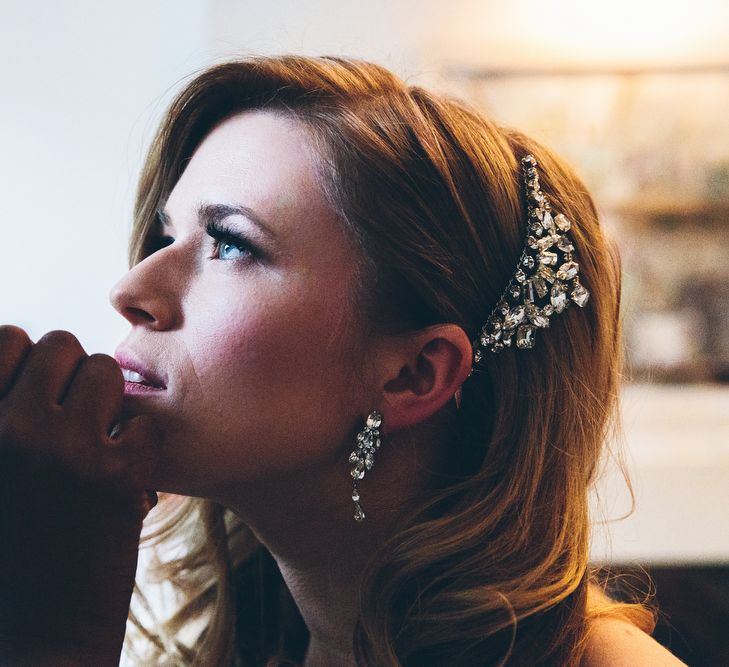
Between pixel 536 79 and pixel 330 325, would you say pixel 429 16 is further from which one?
pixel 330 325

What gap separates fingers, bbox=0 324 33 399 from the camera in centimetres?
72

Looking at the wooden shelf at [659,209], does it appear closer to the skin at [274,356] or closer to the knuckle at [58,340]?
the skin at [274,356]

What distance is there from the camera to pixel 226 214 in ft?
2.72

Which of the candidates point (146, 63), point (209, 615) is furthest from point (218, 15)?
point (209, 615)

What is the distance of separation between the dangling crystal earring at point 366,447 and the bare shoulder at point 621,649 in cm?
28

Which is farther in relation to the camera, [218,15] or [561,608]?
[218,15]

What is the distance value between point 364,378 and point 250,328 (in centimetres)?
14

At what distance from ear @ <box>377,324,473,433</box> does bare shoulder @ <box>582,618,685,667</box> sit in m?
0.30

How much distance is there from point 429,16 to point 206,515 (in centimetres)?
145

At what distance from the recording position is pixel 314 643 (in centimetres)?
104

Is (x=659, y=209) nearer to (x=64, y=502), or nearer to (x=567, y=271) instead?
(x=567, y=271)

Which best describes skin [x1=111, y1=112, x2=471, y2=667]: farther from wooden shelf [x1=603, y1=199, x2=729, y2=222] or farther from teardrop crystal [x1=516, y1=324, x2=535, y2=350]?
wooden shelf [x1=603, y1=199, x2=729, y2=222]

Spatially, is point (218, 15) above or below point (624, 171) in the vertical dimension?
above

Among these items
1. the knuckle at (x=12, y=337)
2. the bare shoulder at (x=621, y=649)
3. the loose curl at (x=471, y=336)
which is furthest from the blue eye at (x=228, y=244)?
the bare shoulder at (x=621, y=649)
